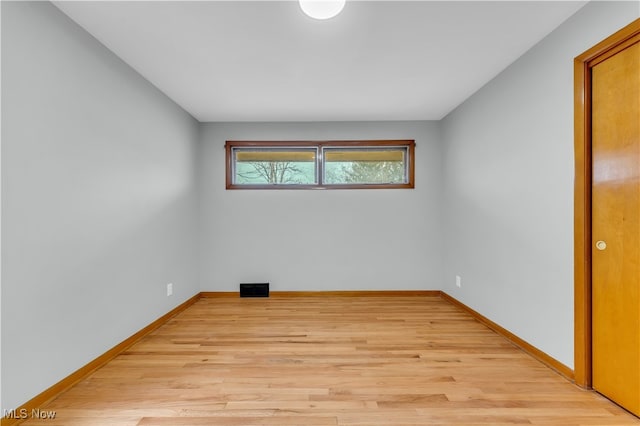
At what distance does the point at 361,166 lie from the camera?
424 centimetres

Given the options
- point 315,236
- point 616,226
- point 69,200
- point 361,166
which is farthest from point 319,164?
point 616,226

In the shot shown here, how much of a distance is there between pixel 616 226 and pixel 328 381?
2060 millimetres

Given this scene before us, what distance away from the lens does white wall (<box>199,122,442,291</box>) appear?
414 centimetres

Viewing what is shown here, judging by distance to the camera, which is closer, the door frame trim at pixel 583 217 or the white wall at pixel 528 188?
the door frame trim at pixel 583 217

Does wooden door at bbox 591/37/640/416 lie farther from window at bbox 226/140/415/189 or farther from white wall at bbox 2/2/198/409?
white wall at bbox 2/2/198/409

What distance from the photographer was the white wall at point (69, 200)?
1619mm

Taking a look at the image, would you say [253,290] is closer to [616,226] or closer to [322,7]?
[322,7]

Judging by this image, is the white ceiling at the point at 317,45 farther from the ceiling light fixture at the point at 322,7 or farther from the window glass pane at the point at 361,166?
the window glass pane at the point at 361,166

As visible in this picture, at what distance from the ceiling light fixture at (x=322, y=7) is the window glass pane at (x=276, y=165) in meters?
2.42

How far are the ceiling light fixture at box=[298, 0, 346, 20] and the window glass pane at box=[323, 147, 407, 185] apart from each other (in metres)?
2.40

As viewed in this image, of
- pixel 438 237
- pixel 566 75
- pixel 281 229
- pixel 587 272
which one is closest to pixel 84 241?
pixel 281 229

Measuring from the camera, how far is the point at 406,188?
13.6ft

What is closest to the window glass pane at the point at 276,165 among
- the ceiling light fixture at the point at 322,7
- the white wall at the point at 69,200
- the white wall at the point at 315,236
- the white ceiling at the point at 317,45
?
the white wall at the point at 315,236

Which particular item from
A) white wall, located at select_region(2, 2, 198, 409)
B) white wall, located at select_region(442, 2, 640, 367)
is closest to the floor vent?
white wall, located at select_region(2, 2, 198, 409)
